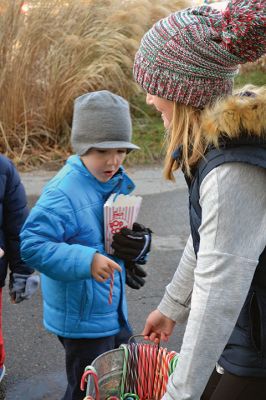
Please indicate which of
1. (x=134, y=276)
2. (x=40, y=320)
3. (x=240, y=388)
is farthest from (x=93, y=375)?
(x=40, y=320)

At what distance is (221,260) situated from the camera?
1414mm

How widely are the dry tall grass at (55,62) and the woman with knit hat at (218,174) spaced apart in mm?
5142

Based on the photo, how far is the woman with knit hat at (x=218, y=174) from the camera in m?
1.42

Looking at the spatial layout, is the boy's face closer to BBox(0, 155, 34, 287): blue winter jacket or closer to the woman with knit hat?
BBox(0, 155, 34, 287): blue winter jacket

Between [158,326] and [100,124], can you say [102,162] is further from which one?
[158,326]

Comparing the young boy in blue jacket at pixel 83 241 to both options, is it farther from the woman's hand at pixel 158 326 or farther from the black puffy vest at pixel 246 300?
the black puffy vest at pixel 246 300

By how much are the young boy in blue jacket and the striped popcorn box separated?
4 cm

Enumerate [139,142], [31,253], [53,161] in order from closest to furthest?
[31,253], [53,161], [139,142]

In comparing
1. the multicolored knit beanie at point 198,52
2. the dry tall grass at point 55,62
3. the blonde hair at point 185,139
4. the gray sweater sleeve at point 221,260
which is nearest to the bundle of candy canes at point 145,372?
the gray sweater sleeve at point 221,260

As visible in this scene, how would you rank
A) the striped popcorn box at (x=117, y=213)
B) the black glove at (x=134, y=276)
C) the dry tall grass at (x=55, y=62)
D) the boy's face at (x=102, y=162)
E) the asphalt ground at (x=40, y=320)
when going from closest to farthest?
the striped popcorn box at (x=117, y=213) < the boy's face at (x=102, y=162) < the black glove at (x=134, y=276) < the asphalt ground at (x=40, y=320) < the dry tall grass at (x=55, y=62)

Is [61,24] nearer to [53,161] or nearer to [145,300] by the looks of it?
[53,161]

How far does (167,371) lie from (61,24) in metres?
5.67

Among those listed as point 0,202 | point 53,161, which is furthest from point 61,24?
point 0,202

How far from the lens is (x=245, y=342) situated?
166 centimetres
